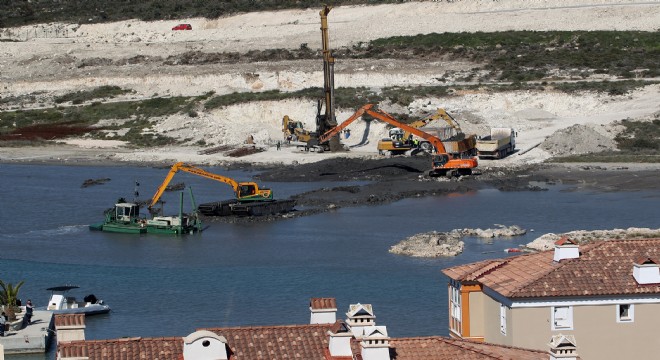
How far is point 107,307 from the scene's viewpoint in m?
50.2

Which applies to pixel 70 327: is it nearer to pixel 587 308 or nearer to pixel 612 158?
pixel 587 308

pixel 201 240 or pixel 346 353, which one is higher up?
pixel 346 353

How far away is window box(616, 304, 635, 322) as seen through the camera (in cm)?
2833

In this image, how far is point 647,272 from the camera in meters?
28.6

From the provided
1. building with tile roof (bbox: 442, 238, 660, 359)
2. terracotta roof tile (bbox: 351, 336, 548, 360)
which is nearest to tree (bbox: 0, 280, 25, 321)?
building with tile roof (bbox: 442, 238, 660, 359)

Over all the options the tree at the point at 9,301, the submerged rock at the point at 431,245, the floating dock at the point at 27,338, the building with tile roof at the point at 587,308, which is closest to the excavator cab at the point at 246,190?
the submerged rock at the point at 431,245

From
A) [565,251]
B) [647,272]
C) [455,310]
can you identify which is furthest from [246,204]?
[647,272]

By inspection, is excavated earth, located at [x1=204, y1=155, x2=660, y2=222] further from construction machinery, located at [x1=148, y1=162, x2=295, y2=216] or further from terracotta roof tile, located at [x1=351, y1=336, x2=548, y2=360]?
terracotta roof tile, located at [x1=351, y1=336, x2=548, y2=360]

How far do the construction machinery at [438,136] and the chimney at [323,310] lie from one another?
2605 inches

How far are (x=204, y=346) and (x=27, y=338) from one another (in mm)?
23068

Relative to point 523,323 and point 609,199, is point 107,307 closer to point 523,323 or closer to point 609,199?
point 523,323

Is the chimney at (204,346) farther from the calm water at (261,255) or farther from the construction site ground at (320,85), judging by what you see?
the construction site ground at (320,85)

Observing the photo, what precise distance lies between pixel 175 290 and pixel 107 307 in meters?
4.50

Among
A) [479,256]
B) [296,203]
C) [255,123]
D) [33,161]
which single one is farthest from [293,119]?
[479,256]
